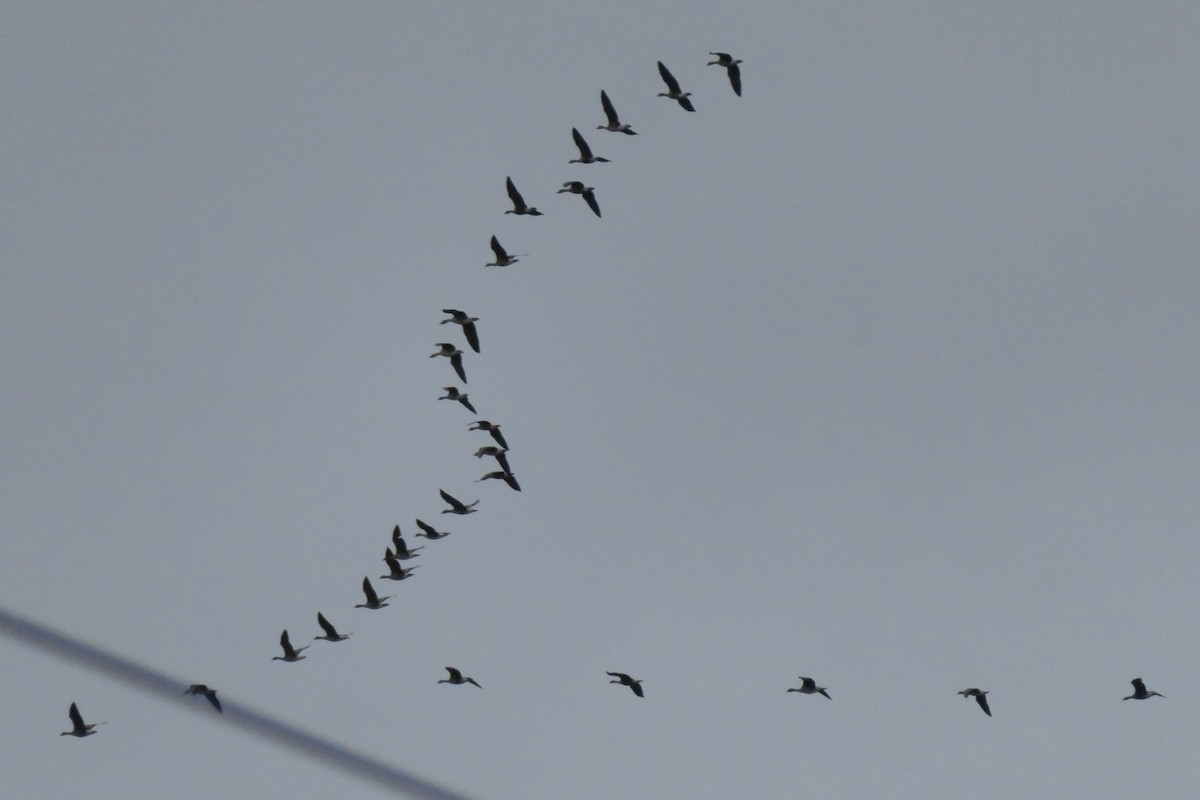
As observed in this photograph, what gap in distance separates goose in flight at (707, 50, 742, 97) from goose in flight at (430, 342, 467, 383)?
14.9 m

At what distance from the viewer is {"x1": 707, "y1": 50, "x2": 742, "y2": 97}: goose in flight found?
5600 cm

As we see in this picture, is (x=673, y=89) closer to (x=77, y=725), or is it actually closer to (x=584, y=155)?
(x=584, y=155)

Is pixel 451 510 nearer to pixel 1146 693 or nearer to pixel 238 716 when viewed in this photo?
pixel 1146 693

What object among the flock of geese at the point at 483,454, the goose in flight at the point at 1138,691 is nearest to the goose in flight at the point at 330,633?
the flock of geese at the point at 483,454

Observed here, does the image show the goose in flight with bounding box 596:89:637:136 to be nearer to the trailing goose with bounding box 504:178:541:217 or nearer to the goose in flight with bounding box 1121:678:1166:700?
the trailing goose with bounding box 504:178:541:217

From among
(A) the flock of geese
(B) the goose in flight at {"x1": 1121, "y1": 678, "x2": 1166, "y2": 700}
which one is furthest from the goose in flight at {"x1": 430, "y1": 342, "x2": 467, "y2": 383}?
(B) the goose in flight at {"x1": 1121, "y1": 678, "x2": 1166, "y2": 700}

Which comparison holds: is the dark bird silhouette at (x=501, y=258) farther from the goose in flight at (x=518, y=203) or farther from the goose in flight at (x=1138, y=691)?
the goose in flight at (x=1138, y=691)

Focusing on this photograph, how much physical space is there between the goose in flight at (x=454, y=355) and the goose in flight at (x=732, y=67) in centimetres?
1488

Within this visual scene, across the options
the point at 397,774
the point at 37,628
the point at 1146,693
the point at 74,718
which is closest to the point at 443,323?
the point at 74,718

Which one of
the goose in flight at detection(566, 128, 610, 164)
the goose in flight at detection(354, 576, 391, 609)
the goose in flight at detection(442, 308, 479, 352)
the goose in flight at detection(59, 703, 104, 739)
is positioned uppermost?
the goose in flight at detection(566, 128, 610, 164)

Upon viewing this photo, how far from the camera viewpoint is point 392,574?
216ft

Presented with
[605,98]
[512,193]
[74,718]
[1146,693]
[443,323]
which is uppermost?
[605,98]

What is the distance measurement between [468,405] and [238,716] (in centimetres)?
4062

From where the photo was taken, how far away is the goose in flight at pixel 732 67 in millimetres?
56000
